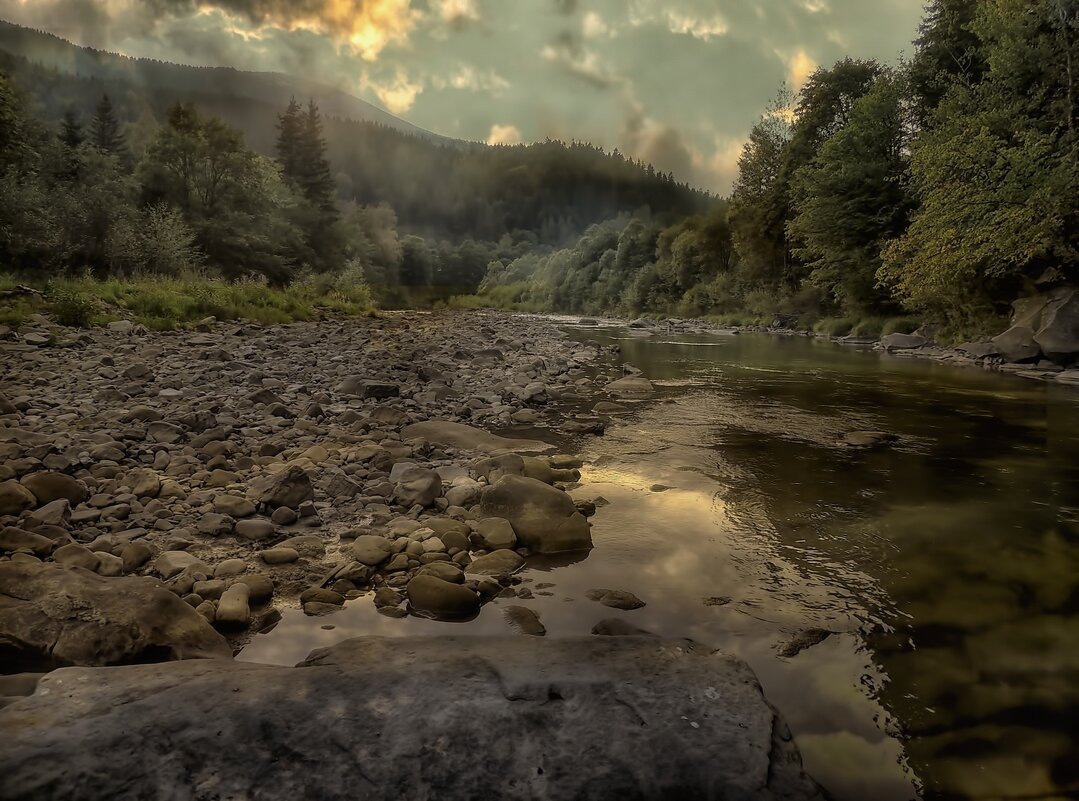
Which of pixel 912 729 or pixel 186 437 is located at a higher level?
pixel 912 729

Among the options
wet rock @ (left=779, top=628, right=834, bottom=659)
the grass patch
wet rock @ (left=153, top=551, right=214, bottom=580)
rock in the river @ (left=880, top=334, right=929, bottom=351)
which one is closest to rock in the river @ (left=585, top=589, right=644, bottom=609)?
wet rock @ (left=779, top=628, right=834, bottom=659)

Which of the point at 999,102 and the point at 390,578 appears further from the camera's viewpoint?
the point at 999,102

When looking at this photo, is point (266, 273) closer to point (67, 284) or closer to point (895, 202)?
point (67, 284)

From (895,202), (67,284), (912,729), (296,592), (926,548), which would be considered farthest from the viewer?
(895,202)

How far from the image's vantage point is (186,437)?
7250mm

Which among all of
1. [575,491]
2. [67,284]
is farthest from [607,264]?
[575,491]

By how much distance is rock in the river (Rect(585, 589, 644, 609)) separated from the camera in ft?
14.0

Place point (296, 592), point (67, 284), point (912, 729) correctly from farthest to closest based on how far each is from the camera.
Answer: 1. point (67, 284)
2. point (296, 592)
3. point (912, 729)

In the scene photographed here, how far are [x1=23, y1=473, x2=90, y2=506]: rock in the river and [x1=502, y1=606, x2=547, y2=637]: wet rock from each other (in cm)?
414

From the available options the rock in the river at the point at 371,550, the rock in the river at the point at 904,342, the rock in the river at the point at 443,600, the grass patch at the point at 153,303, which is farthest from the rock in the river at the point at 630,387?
the rock in the river at the point at 904,342

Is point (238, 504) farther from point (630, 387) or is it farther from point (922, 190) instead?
point (922, 190)

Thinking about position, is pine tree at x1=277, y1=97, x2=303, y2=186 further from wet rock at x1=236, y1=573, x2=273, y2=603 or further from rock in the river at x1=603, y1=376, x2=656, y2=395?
wet rock at x1=236, y1=573, x2=273, y2=603

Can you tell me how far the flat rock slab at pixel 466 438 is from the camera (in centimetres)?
812

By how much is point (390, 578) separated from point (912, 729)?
347cm
